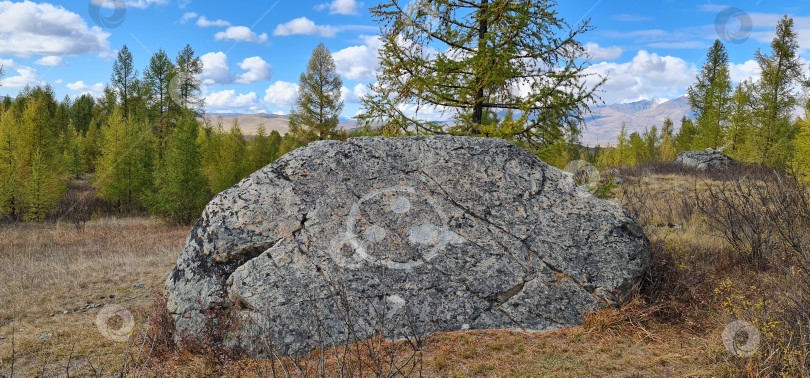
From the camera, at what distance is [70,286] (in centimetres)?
936

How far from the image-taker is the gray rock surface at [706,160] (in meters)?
27.9

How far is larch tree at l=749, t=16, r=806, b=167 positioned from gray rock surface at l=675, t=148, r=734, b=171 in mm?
1750

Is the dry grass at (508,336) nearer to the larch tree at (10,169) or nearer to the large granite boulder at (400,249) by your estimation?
the large granite boulder at (400,249)

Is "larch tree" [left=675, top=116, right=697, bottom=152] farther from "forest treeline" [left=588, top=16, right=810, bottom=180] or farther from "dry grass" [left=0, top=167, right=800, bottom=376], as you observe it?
"dry grass" [left=0, top=167, right=800, bottom=376]

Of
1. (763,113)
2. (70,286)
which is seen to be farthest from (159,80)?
(763,113)

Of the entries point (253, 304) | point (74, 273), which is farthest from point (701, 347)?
point (74, 273)

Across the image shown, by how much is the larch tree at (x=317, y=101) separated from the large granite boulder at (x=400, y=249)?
25.0m

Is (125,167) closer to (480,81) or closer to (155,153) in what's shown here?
(155,153)

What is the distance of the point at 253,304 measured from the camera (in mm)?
5129

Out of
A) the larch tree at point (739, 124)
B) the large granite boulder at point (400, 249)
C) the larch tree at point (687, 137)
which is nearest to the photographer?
the large granite boulder at point (400, 249)

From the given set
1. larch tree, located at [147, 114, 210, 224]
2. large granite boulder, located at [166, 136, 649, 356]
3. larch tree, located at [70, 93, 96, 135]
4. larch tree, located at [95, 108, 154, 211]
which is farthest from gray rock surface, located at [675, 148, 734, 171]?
larch tree, located at [70, 93, 96, 135]

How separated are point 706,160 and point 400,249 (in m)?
30.6

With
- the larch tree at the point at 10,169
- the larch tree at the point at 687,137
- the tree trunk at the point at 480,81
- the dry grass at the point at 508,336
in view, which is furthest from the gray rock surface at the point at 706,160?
the larch tree at the point at 10,169

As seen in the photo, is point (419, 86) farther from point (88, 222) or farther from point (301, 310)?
point (88, 222)
